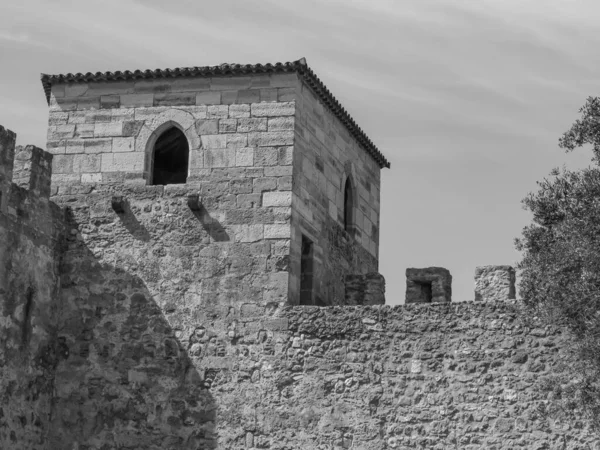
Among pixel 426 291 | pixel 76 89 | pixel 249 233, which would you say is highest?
pixel 76 89

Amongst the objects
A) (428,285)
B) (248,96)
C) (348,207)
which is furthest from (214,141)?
(428,285)

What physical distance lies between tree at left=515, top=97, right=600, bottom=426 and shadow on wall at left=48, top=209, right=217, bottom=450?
4.17m

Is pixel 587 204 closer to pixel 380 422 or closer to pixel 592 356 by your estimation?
pixel 592 356

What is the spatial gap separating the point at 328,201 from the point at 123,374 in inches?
143

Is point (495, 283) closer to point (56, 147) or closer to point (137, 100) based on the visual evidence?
point (137, 100)

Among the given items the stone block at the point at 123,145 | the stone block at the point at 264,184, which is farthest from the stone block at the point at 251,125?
the stone block at the point at 123,145

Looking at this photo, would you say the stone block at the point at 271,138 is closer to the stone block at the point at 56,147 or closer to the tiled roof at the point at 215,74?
the tiled roof at the point at 215,74

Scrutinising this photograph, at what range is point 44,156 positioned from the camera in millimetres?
18109

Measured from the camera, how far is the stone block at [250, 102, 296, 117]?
18328 millimetres

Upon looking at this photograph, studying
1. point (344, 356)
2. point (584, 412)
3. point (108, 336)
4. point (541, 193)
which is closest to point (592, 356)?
point (584, 412)

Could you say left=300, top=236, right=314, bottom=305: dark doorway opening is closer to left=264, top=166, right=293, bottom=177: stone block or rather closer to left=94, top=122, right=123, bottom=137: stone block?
left=264, top=166, right=293, bottom=177: stone block

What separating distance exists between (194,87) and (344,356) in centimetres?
401

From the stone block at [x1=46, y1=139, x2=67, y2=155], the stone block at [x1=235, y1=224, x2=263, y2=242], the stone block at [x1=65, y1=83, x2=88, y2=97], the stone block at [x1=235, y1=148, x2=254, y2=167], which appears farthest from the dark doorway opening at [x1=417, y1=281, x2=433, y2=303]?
the stone block at [x1=65, y1=83, x2=88, y2=97]

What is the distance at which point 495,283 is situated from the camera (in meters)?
17.3
